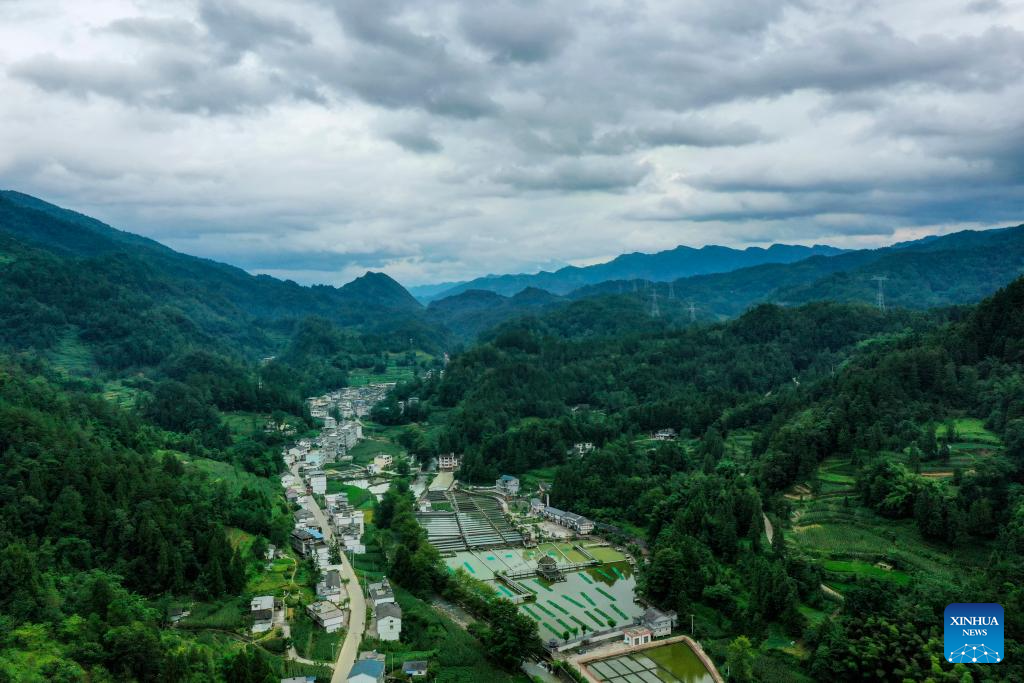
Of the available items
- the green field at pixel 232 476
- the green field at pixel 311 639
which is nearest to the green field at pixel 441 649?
the green field at pixel 311 639

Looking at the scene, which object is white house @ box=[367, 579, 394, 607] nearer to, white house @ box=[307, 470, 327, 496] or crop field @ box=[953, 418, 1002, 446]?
white house @ box=[307, 470, 327, 496]

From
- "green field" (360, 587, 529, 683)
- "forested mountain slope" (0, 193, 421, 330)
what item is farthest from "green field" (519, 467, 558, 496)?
"forested mountain slope" (0, 193, 421, 330)

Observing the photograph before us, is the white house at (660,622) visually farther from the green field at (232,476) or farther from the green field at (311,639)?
the green field at (232,476)

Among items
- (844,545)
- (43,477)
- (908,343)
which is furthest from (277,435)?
(908,343)

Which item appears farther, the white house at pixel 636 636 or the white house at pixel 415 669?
the white house at pixel 636 636

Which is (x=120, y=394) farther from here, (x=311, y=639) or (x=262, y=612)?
(x=311, y=639)

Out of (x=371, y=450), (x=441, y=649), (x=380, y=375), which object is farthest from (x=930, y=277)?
(x=441, y=649)

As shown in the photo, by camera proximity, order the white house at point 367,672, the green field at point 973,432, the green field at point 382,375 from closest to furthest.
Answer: the white house at point 367,672
the green field at point 973,432
the green field at point 382,375
